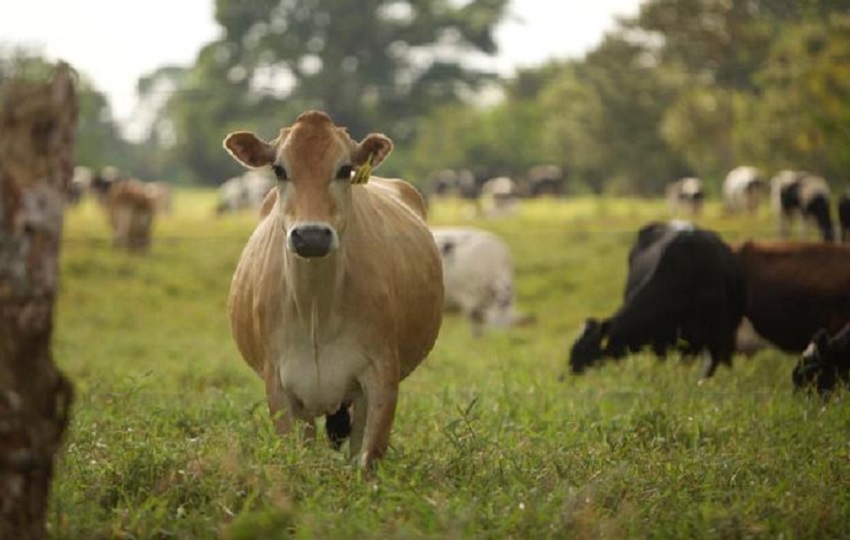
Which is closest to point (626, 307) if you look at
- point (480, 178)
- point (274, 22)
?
point (274, 22)

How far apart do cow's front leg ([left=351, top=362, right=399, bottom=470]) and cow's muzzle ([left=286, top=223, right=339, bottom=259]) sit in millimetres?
755

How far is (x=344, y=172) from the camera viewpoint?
6891mm

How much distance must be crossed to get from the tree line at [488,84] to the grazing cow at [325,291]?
31202 millimetres

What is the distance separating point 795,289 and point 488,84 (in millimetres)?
35957

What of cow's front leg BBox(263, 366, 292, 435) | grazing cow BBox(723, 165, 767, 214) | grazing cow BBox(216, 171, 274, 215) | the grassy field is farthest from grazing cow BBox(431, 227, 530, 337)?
grazing cow BBox(216, 171, 274, 215)

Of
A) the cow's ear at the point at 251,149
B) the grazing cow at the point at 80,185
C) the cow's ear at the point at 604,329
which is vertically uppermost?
the cow's ear at the point at 251,149

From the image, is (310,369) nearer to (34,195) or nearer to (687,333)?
(34,195)

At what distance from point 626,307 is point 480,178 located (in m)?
41.3

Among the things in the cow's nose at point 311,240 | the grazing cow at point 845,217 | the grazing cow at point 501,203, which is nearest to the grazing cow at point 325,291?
the cow's nose at point 311,240

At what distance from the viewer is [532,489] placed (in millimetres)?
5738

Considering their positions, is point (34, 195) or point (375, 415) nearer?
point (34, 195)

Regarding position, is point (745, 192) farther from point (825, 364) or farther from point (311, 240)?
point (311, 240)

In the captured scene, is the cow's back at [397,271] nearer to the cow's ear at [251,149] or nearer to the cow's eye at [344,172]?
the cow's eye at [344,172]

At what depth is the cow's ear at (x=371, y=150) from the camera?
282 inches
